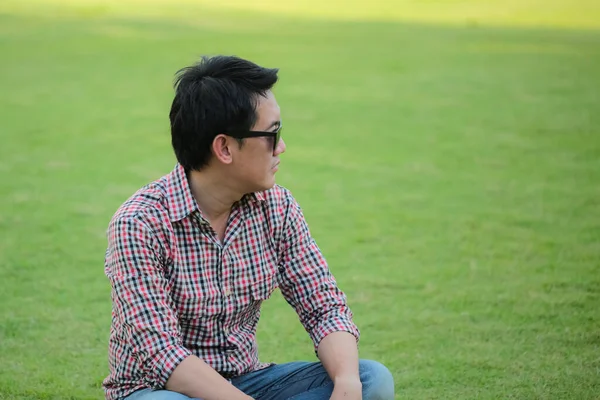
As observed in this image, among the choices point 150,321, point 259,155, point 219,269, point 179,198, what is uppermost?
point 259,155

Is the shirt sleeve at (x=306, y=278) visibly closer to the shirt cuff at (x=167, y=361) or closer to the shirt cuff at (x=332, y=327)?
the shirt cuff at (x=332, y=327)

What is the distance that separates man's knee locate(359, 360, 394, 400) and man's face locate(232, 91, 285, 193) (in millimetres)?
599

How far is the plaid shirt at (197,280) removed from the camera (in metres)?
2.73

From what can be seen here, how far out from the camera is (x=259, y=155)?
115 inches

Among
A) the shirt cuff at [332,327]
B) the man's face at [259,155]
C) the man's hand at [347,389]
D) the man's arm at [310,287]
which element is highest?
the man's face at [259,155]

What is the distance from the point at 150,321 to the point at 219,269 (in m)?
0.28

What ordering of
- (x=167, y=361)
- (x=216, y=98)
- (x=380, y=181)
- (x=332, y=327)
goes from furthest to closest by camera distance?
(x=380, y=181) < (x=332, y=327) < (x=216, y=98) < (x=167, y=361)

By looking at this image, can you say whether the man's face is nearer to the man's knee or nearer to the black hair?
the black hair

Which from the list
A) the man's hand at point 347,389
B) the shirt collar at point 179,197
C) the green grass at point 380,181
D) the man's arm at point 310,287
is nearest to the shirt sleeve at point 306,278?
the man's arm at point 310,287

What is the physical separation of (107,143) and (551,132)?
3715mm

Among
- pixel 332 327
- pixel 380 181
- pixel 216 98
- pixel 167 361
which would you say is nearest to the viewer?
pixel 167 361

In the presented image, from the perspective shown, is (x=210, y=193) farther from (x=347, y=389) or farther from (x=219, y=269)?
(x=347, y=389)

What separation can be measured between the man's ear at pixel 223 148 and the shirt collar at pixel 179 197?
12cm

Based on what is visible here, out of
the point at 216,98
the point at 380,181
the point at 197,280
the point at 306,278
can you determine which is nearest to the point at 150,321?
the point at 197,280
